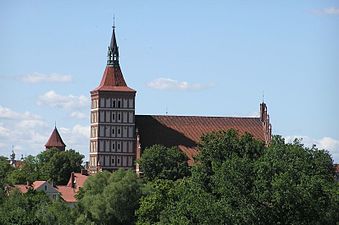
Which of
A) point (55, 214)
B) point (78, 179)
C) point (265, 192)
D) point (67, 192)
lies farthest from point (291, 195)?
point (78, 179)

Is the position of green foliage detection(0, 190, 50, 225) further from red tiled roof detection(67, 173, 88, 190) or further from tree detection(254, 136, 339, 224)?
red tiled roof detection(67, 173, 88, 190)

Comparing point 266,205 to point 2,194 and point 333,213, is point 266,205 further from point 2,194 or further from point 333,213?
point 2,194

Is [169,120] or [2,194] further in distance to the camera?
[169,120]

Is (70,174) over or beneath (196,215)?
over

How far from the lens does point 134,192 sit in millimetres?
87312

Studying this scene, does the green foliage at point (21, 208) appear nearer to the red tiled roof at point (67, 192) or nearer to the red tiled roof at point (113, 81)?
the red tiled roof at point (67, 192)

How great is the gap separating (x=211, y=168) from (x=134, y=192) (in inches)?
991

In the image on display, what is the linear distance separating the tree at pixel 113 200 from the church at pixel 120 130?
101 feet

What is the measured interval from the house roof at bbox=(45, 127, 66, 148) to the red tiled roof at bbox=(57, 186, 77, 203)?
94.9ft

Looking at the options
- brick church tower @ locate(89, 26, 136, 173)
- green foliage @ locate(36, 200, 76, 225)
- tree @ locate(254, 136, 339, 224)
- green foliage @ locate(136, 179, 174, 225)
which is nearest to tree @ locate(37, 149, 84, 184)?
brick church tower @ locate(89, 26, 136, 173)

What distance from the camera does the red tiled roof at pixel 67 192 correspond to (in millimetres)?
105750

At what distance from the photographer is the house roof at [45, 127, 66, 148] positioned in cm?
14262

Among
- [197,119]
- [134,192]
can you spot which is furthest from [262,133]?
[134,192]

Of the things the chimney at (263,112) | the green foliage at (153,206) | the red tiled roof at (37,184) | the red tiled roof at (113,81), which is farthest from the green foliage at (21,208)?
the chimney at (263,112)
